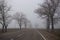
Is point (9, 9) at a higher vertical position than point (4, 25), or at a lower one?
higher

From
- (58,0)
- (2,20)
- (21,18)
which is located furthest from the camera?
(21,18)

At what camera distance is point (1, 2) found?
2029 inches

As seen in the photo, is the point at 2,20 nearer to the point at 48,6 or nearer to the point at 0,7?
the point at 0,7

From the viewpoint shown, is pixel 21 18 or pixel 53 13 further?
pixel 21 18

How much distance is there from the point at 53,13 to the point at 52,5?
9.70ft

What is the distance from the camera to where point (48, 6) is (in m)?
54.4

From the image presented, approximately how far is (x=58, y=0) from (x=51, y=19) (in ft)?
27.3

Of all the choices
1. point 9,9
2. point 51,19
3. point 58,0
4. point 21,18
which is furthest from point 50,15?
point 21,18

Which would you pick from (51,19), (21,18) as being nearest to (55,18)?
(51,19)

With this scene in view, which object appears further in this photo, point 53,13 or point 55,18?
point 55,18

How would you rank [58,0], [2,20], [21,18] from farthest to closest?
[21,18] → [2,20] → [58,0]

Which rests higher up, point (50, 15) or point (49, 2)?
point (49, 2)

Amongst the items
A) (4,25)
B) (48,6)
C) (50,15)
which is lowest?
(4,25)

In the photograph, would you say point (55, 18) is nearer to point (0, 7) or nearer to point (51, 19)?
point (51, 19)
